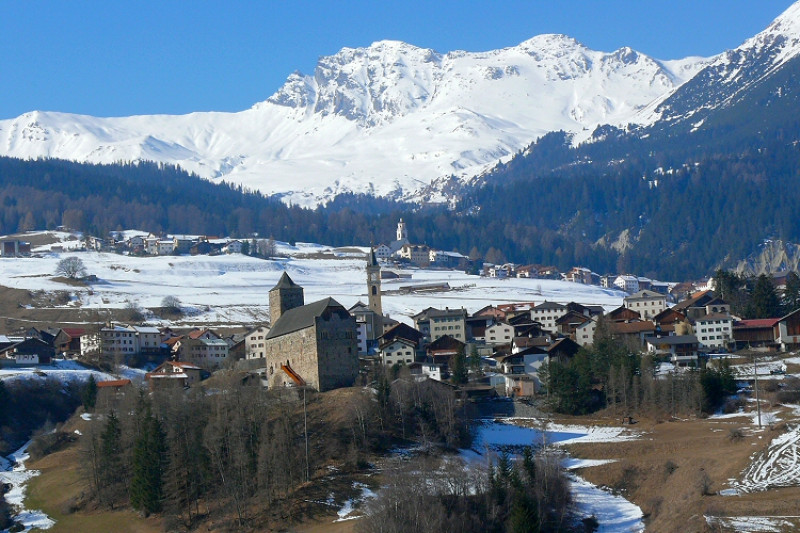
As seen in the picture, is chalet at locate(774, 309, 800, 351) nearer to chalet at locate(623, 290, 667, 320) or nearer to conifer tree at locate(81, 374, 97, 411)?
chalet at locate(623, 290, 667, 320)

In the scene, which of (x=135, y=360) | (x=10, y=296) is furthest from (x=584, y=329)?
(x=10, y=296)

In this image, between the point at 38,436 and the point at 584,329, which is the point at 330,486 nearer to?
the point at 38,436

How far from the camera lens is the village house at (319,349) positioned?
261 ft

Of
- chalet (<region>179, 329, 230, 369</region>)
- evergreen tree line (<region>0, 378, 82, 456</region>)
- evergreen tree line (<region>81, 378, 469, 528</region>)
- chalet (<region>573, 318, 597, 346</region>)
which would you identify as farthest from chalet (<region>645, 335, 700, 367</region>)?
evergreen tree line (<region>0, 378, 82, 456</region>)

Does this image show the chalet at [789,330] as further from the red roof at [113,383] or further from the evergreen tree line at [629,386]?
the red roof at [113,383]

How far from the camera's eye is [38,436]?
263 feet

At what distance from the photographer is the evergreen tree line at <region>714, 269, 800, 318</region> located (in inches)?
4190

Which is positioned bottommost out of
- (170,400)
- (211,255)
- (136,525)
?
(136,525)

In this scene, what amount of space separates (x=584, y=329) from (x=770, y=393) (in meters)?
30.7

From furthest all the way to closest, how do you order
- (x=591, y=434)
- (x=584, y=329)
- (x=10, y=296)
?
1. (x=10, y=296)
2. (x=584, y=329)
3. (x=591, y=434)

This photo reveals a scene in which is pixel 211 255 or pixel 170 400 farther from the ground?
pixel 211 255

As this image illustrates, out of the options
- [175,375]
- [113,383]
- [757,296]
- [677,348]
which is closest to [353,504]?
[113,383]

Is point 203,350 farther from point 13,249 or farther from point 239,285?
point 13,249

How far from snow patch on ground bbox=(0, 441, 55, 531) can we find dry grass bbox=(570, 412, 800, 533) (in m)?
29.0
